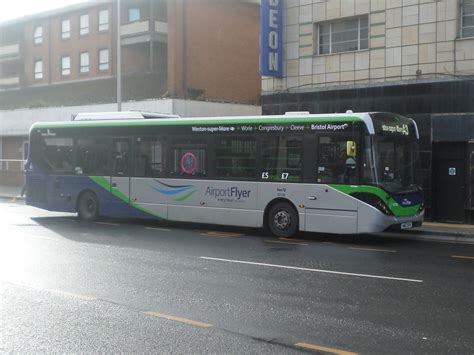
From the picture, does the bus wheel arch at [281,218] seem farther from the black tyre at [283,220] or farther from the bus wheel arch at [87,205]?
the bus wheel arch at [87,205]

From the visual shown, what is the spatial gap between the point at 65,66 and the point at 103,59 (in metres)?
4.59

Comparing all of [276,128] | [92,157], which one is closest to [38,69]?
[92,157]

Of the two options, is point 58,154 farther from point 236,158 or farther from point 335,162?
point 335,162

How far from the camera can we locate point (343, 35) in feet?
63.5

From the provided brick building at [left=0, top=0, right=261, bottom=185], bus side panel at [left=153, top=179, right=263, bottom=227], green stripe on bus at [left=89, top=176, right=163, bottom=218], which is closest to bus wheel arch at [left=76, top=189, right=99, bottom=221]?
green stripe on bus at [left=89, top=176, right=163, bottom=218]

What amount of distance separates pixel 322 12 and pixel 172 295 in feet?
47.2

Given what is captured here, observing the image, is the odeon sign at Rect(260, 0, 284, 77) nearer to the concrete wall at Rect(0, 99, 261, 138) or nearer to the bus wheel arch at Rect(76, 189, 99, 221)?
the bus wheel arch at Rect(76, 189, 99, 221)

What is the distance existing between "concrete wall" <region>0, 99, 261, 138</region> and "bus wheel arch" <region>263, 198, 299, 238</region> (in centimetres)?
1504

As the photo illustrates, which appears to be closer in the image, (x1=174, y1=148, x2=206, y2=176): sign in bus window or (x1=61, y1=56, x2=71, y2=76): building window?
(x1=174, y1=148, x2=206, y2=176): sign in bus window

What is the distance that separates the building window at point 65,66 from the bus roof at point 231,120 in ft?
93.4

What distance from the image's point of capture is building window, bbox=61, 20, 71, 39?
4519cm

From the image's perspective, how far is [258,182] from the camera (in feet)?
46.1

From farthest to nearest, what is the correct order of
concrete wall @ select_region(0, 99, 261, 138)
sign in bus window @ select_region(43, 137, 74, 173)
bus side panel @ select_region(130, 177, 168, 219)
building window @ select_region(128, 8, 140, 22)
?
building window @ select_region(128, 8, 140, 22) → concrete wall @ select_region(0, 99, 261, 138) → sign in bus window @ select_region(43, 137, 74, 173) → bus side panel @ select_region(130, 177, 168, 219)

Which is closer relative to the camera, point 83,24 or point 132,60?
point 132,60
